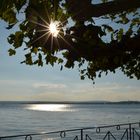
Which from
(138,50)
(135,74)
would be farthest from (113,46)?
(135,74)

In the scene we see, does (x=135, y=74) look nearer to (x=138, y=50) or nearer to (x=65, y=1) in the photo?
(x=138, y=50)

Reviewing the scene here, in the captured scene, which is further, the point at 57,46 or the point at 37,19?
the point at 57,46

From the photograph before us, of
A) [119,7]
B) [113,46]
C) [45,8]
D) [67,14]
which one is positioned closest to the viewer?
[45,8]

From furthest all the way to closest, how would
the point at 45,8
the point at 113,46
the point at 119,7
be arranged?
1. the point at 113,46
2. the point at 119,7
3. the point at 45,8

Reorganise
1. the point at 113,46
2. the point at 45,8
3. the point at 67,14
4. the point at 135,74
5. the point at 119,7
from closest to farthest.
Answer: the point at 45,8, the point at 119,7, the point at 67,14, the point at 113,46, the point at 135,74

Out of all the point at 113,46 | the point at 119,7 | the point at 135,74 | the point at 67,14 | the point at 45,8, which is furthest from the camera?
the point at 135,74

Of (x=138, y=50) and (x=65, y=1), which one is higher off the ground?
(x=65, y=1)

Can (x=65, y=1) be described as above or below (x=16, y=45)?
above

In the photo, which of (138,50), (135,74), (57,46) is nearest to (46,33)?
(57,46)

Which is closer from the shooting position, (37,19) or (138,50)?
(37,19)

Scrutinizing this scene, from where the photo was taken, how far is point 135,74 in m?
Result: 9.30

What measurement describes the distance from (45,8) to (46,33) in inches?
23.7

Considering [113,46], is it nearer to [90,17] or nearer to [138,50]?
[138,50]

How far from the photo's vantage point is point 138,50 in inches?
227
